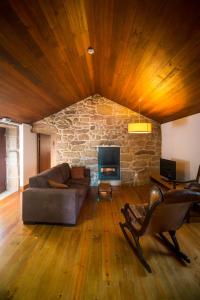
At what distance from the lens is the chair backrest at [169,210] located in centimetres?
189

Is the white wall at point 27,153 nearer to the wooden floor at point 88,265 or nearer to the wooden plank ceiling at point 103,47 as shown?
the wooden plank ceiling at point 103,47

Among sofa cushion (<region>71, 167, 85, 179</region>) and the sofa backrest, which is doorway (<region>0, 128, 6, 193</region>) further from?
sofa cushion (<region>71, 167, 85, 179</region>)

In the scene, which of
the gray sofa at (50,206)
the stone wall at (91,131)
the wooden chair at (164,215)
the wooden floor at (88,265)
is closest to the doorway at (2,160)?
the stone wall at (91,131)

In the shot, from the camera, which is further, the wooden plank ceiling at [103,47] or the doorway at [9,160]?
the doorway at [9,160]

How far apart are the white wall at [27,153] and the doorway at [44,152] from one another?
34 cm

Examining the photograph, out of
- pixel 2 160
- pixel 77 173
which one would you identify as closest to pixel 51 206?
pixel 77 173

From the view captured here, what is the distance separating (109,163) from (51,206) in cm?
329

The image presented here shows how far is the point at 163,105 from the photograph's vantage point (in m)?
4.29

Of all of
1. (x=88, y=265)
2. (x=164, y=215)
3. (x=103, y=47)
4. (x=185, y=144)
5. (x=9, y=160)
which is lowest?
(x=88, y=265)

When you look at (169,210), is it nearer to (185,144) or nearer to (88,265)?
(88,265)

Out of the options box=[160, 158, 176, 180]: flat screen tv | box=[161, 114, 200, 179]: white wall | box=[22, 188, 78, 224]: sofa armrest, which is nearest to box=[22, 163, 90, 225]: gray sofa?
box=[22, 188, 78, 224]: sofa armrest

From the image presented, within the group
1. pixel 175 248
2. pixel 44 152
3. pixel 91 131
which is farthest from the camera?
pixel 44 152

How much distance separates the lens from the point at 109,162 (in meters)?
6.15

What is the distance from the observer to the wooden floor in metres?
1.76
